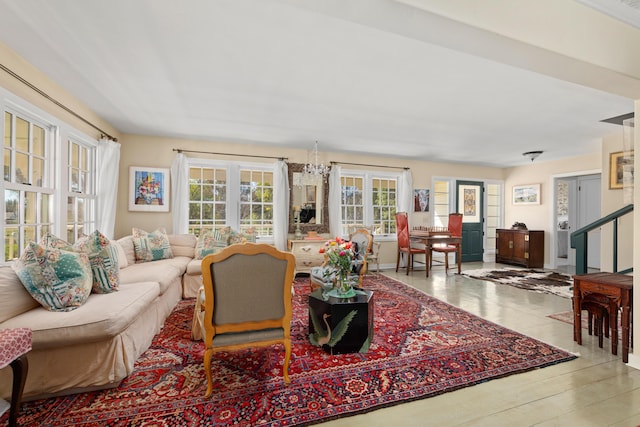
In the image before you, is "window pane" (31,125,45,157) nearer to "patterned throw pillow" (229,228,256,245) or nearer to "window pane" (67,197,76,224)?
"window pane" (67,197,76,224)

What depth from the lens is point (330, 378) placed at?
2039 millimetres

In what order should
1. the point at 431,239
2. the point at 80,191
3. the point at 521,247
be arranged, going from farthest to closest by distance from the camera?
the point at 521,247 → the point at 431,239 → the point at 80,191

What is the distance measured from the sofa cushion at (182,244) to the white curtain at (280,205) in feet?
4.73

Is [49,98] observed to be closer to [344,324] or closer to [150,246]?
[150,246]

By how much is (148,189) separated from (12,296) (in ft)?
10.3

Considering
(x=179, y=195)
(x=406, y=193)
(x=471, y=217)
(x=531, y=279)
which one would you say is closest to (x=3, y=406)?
(x=179, y=195)

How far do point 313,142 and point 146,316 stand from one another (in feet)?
12.3

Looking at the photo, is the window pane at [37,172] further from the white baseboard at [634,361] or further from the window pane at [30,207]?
the white baseboard at [634,361]

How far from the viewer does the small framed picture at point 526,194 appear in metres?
6.88

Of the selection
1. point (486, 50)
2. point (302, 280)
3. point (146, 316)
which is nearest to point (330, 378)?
point (146, 316)

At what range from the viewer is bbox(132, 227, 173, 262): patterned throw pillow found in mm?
4020

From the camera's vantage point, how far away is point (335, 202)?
5.79 m

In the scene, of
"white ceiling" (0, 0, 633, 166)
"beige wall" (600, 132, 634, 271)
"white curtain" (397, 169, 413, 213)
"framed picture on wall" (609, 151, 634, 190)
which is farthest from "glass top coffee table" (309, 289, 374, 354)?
"framed picture on wall" (609, 151, 634, 190)

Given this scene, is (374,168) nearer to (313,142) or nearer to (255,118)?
(313,142)
